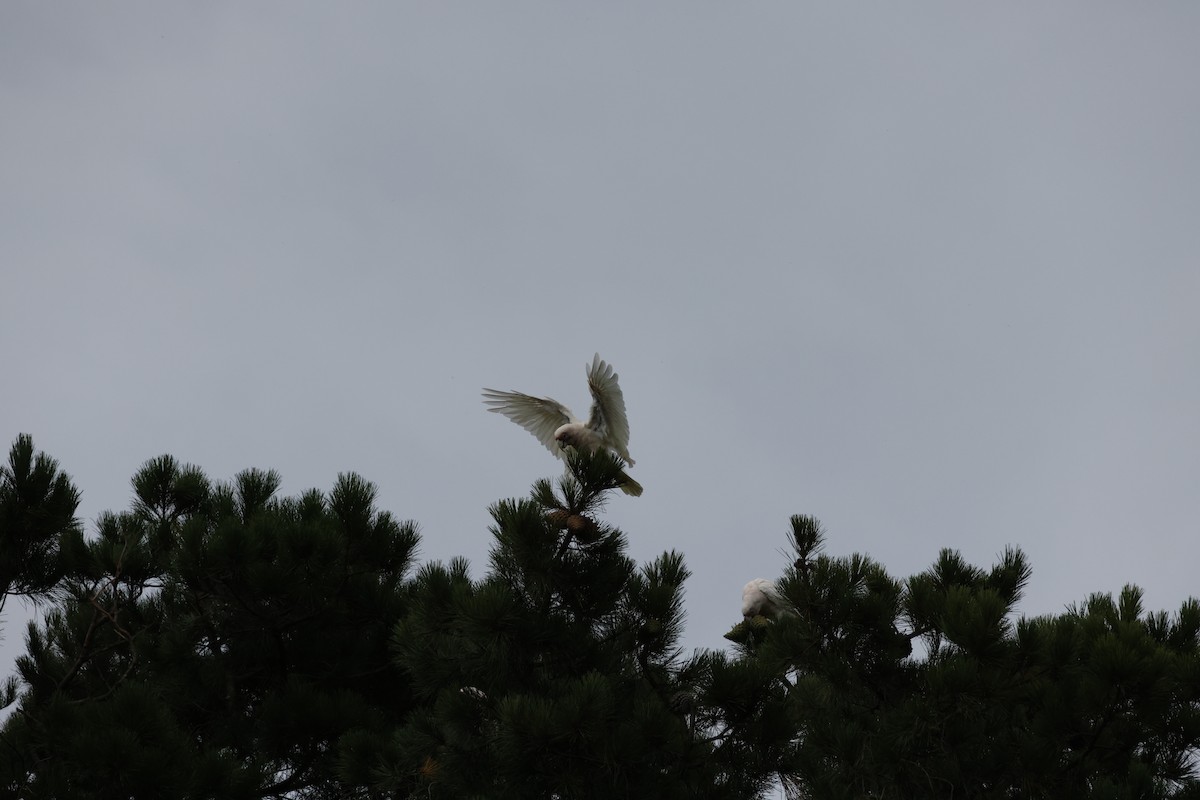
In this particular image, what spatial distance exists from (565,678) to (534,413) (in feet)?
14.4

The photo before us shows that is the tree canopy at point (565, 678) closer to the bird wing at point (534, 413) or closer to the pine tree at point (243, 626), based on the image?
the pine tree at point (243, 626)

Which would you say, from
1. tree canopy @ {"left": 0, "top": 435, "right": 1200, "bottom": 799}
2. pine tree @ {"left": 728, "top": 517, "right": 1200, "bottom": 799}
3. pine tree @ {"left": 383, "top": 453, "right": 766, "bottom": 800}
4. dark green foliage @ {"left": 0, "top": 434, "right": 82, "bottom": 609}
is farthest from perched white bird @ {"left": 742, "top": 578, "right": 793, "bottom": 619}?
dark green foliage @ {"left": 0, "top": 434, "right": 82, "bottom": 609}

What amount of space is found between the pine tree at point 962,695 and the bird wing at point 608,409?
2.18m

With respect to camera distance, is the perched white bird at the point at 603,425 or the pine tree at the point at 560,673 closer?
the pine tree at the point at 560,673

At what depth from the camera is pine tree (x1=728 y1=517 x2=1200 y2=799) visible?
6.82 m

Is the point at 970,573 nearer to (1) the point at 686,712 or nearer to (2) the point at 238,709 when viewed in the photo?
(1) the point at 686,712

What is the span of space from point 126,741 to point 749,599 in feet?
17.9

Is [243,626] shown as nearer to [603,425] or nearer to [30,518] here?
[30,518]

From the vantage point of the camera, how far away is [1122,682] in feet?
22.5

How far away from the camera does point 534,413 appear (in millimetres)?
10562

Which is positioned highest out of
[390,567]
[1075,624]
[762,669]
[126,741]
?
[390,567]

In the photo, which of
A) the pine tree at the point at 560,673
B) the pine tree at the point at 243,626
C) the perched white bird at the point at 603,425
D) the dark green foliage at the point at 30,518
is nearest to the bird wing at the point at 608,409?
the perched white bird at the point at 603,425

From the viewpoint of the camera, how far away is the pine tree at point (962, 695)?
682 cm

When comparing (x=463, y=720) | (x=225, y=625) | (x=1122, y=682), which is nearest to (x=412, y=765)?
(x=463, y=720)
